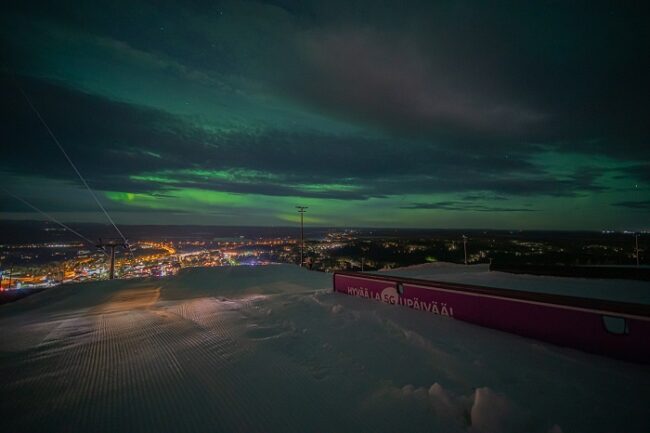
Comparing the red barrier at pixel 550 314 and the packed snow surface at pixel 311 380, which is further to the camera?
the red barrier at pixel 550 314

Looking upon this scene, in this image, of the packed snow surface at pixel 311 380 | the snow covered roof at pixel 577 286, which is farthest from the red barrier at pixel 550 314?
the snow covered roof at pixel 577 286

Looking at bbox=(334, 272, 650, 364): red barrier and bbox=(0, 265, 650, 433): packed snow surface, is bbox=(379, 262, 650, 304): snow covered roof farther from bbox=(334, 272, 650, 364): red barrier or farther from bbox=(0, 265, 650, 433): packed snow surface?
bbox=(0, 265, 650, 433): packed snow surface

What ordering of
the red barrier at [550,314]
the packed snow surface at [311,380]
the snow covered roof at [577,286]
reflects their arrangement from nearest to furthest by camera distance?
1. the packed snow surface at [311,380]
2. the red barrier at [550,314]
3. the snow covered roof at [577,286]

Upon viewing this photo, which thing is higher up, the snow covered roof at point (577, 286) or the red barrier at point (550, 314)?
the red barrier at point (550, 314)


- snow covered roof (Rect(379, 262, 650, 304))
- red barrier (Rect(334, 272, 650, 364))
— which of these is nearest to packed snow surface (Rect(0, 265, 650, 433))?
red barrier (Rect(334, 272, 650, 364))

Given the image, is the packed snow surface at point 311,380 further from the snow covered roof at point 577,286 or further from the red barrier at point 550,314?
the snow covered roof at point 577,286

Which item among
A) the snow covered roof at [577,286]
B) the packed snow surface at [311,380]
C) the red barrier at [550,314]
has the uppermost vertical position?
the red barrier at [550,314]

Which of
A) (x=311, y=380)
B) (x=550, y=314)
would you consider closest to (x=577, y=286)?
(x=550, y=314)
